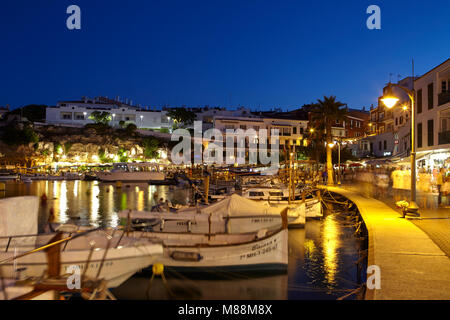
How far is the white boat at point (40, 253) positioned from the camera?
10914 millimetres

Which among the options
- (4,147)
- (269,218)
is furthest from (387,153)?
(4,147)

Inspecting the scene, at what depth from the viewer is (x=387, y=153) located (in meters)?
63.8

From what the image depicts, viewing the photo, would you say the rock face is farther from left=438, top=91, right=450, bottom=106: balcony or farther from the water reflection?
the water reflection

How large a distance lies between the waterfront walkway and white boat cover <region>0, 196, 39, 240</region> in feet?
33.0

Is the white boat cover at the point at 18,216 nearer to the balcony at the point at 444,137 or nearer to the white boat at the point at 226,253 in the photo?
the white boat at the point at 226,253

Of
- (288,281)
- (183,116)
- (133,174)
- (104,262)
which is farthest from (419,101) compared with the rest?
(183,116)

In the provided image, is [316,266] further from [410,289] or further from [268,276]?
[410,289]

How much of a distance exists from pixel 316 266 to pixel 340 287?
8.66 feet

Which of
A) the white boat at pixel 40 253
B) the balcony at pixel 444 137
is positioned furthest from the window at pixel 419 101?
the white boat at pixel 40 253

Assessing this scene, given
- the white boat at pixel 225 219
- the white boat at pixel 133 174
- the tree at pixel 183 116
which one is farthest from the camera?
the tree at pixel 183 116

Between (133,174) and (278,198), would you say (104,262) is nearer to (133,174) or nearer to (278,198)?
(278,198)

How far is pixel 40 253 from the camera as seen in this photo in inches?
435

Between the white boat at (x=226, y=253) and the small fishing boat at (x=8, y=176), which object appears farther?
the small fishing boat at (x=8, y=176)
